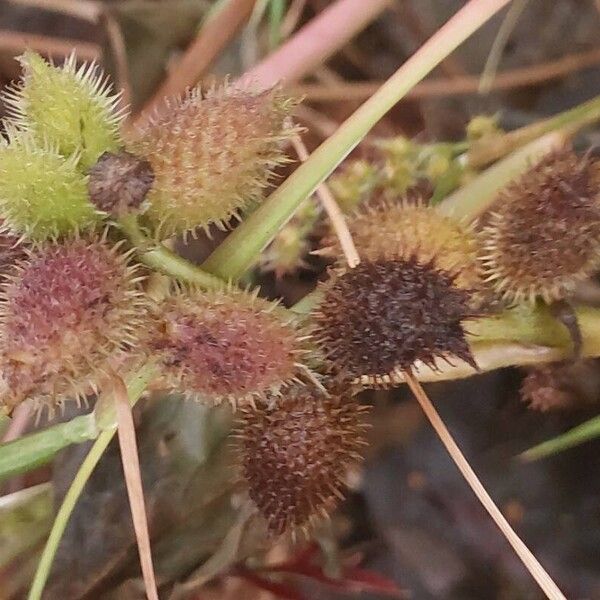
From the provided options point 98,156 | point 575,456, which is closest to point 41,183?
point 98,156

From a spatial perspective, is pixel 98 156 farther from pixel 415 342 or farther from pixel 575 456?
pixel 575 456

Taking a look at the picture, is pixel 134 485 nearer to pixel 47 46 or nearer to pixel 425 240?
pixel 425 240

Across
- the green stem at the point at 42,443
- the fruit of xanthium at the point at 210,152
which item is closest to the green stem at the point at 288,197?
the fruit of xanthium at the point at 210,152

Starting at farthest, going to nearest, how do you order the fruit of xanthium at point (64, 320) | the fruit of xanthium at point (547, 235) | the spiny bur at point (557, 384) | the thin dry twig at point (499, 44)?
1. the thin dry twig at point (499, 44)
2. the spiny bur at point (557, 384)
3. the fruit of xanthium at point (547, 235)
4. the fruit of xanthium at point (64, 320)

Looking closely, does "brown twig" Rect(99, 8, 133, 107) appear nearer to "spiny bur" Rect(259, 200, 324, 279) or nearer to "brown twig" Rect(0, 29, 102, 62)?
"brown twig" Rect(0, 29, 102, 62)

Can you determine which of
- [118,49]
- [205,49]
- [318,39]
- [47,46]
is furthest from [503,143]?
[47,46]

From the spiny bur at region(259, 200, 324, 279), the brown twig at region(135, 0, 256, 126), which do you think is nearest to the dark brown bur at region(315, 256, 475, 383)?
the spiny bur at region(259, 200, 324, 279)

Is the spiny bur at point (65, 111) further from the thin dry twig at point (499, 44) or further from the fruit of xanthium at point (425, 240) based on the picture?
the thin dry twig at point (499, 44)
